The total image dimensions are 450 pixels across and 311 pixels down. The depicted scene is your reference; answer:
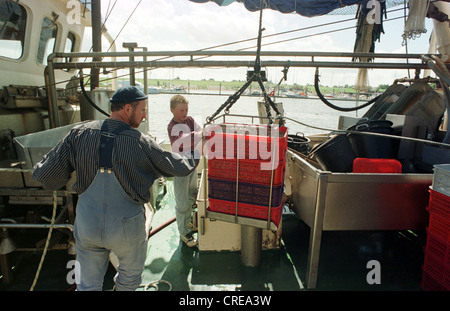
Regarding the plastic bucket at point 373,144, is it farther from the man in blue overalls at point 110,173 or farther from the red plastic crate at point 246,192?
the man in blue overalls at point 110,173

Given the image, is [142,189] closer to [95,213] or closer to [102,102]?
[95,213]

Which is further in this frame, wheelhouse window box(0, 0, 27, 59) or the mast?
the mast

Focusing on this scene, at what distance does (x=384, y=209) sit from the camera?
9.12 feet

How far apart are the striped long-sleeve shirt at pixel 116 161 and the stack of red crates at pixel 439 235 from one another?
7.51ft

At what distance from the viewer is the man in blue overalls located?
1.85 metres

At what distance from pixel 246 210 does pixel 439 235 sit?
5.81 feet

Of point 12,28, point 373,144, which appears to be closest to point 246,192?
point 373,144

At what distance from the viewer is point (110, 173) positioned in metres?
1.86

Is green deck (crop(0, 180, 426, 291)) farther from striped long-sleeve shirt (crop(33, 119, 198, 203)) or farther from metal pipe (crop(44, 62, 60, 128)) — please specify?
metal pipe (crop(44, 62, 60, 128))

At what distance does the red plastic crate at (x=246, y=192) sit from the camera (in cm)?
232

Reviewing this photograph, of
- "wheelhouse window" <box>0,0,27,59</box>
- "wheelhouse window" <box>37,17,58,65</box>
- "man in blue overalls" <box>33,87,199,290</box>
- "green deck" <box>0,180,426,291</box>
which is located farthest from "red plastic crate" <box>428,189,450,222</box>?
"wheelhouse window" <box>37,17,58,65</box>

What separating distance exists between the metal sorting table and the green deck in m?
0.41
